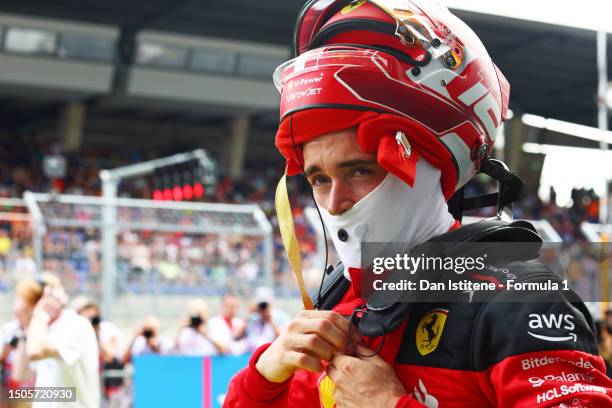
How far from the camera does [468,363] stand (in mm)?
1519

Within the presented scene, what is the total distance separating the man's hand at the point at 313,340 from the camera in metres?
1.60

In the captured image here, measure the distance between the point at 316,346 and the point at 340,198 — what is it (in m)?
0.27

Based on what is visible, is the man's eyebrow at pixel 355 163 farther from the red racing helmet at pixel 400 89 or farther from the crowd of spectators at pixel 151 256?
the crowd of spectators at pixel 151 256

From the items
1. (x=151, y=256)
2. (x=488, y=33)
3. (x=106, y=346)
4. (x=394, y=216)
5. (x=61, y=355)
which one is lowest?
(x=394, y=216)

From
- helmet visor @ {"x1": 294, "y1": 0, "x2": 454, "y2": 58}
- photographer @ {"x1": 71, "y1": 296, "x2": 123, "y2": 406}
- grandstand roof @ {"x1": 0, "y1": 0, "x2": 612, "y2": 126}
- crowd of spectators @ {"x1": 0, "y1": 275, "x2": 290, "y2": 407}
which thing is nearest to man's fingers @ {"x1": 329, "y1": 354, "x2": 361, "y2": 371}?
helmet visor @ {"x1": 294, "y1": 0, "x2": 454, "y2": 58}

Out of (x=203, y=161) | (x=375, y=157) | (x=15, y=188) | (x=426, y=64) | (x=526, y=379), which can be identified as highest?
(x=15, y=188)

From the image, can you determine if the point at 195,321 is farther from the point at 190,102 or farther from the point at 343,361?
the point at 190,102

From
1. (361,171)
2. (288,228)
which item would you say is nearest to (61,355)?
(288,228)

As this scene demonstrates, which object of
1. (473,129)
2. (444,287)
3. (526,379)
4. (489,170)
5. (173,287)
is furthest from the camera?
(173,287)

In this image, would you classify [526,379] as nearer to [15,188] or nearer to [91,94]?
[15,188]

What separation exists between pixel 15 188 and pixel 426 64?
918 inches

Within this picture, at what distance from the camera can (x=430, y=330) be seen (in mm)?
1591

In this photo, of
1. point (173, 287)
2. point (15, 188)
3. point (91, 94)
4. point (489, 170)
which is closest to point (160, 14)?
point (91, 94)

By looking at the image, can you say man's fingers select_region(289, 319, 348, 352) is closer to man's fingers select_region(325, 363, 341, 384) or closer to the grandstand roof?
man's fingers select_region(325, 363, 341, 384)
